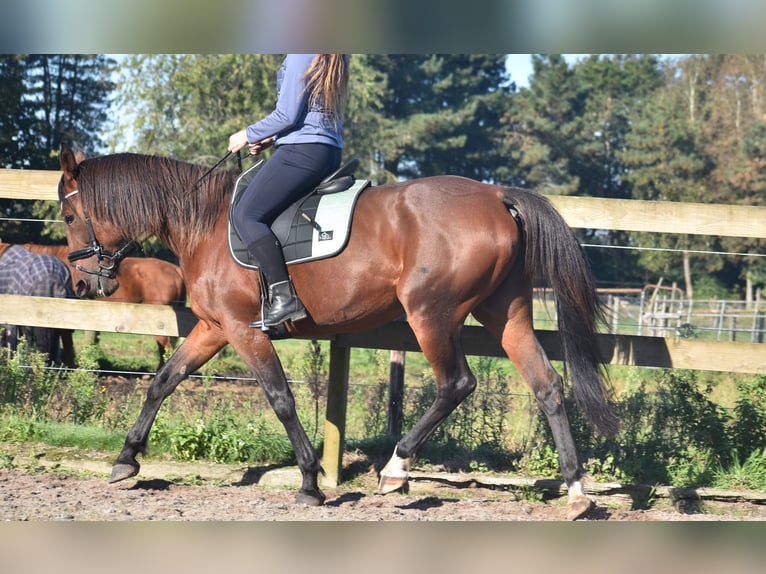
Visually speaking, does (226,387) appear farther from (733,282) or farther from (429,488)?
(733,282)

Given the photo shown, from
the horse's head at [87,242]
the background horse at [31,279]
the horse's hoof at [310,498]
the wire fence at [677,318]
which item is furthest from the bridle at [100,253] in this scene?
the background horse at [31,279]

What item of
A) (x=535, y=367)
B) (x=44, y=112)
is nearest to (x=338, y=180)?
(x=535, y=367)

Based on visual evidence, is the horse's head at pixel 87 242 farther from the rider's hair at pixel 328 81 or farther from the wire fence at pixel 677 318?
the wire fence at pixel 677 318

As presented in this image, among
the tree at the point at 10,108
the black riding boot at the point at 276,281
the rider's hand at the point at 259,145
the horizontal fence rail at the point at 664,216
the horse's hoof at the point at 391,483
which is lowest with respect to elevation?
the horse's hoof at the point at 391,483

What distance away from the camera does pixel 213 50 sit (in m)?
3.06

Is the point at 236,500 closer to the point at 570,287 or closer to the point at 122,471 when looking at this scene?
the point at 122,471

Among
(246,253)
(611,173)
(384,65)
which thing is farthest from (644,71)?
(246,253)

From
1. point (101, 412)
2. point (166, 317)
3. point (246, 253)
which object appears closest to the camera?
point (246, 253)

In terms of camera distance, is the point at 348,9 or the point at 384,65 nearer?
the point at 348,9

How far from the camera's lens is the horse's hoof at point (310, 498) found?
16.7 feet

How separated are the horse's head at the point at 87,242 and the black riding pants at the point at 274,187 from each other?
0.97 metres

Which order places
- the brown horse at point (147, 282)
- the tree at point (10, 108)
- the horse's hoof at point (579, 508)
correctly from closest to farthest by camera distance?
the horse's hoof at point (579, 508) < the brown horse at point (147, 282) < the tree at point (10, 108)

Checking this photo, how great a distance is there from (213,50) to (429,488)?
3596 mm

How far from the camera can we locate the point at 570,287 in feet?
16.5
